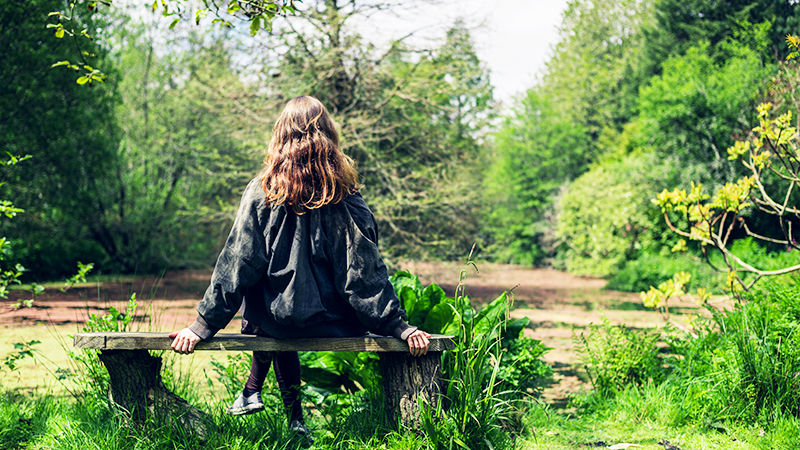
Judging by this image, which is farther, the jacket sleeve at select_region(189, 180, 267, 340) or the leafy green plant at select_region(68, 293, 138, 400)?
the leafy green plant at select_region(68, 293, 138, 400)

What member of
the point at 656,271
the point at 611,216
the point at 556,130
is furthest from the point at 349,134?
the point at 556,130

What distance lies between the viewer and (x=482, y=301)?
1216 centimetres

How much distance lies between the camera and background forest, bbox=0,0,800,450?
11.8 ft

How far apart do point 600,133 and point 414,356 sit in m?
32.9

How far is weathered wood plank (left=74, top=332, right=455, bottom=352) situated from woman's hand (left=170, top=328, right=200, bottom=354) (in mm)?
46

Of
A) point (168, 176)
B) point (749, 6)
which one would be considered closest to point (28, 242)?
point (168, 176)

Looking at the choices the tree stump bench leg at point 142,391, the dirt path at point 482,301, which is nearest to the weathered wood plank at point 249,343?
the tree stump bench leg at point 142,391

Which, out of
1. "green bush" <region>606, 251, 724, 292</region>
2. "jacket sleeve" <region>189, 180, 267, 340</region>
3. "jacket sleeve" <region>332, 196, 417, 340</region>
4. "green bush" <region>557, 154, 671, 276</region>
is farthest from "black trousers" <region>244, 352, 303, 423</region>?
"green bush" <region>557, 154, 671, 276</region>

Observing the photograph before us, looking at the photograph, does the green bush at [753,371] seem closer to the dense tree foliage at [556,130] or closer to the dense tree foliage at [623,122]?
the dense tree foliage at [623,122]

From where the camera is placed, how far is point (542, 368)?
393 cm

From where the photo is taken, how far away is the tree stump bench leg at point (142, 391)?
117 inches

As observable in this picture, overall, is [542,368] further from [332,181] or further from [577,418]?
[332,181]

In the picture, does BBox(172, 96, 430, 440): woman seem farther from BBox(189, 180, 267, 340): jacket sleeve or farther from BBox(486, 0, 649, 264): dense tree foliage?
BBox(486, 0, 649, 264): dense tree foliage

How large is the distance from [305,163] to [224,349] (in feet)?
3.24
